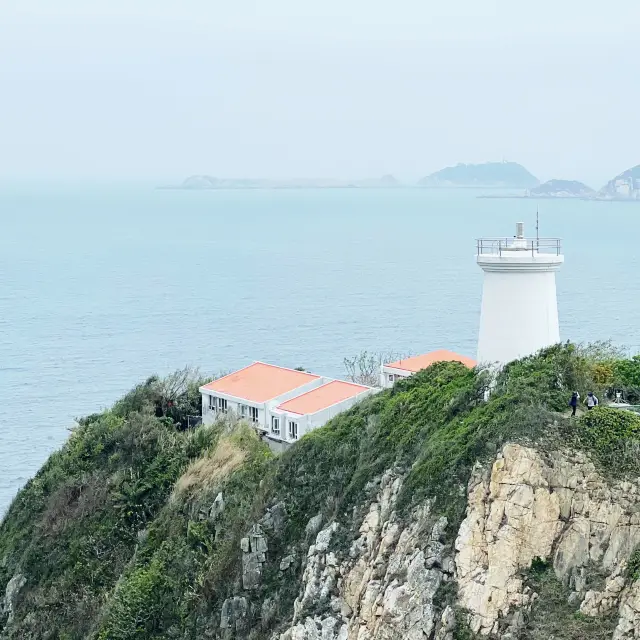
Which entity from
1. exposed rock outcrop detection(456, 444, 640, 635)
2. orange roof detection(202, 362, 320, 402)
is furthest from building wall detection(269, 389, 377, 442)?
exposed rock outcrop detection(456, 444, 640, 635)

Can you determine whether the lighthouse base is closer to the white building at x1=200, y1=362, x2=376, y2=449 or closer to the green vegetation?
the green vegetation

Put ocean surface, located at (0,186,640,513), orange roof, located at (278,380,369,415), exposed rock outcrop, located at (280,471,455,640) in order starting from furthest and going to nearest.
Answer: ocean surface, located at (0,186,640,513) → orange roof, located at (278,380,369,415) → exposed rock outcrop, located at (280,471,455,640)

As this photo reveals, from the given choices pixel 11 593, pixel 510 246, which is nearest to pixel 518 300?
pixel 510 246

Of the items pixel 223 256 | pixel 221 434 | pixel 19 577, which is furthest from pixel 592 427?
pixel 223 256

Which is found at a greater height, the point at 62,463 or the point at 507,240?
the point at 507,240

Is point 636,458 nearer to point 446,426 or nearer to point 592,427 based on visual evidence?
point 592,427

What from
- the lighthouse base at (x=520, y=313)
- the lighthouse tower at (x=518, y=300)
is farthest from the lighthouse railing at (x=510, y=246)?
the lighthouse base at (x=520, y=313)
